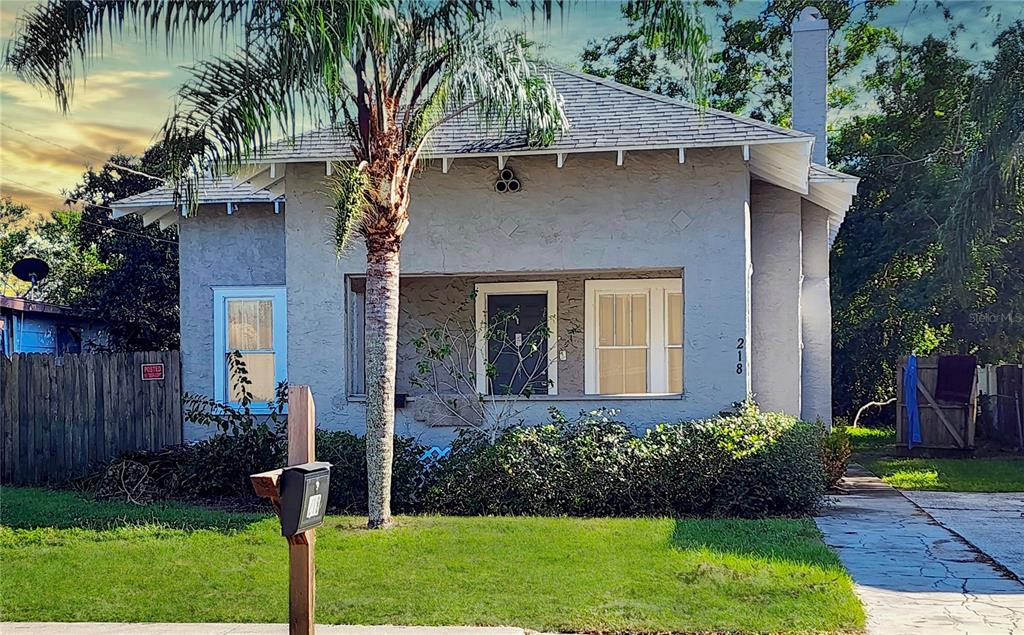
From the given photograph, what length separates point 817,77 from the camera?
17484 millimetres

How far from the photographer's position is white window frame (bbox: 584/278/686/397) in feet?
54.8

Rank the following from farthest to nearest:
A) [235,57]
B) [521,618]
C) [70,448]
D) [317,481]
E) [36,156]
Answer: [36,156] → [70,448] → [235,57] → [521,618] → [317,481]

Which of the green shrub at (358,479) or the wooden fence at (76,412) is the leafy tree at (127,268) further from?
the green shrub at (358,479)

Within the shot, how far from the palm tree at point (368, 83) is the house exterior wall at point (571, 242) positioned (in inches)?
84.0

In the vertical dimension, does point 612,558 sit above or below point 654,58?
below

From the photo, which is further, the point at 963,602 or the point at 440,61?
the point at 440,61

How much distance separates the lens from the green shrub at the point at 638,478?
38.4 feet

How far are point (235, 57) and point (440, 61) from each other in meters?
2.06

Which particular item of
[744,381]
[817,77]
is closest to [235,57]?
[744,381]

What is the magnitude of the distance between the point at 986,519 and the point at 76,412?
1224 centimetres

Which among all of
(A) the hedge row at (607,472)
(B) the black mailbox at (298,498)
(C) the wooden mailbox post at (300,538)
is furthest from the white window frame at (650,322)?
(B) the black mailbox at (298,498)

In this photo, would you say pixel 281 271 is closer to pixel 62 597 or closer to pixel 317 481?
pixel 62 597

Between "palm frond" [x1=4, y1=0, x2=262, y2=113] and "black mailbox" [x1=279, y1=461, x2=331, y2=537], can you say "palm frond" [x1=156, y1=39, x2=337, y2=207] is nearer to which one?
"palm frond" [x1=4, y1=0, x2=262, y2=113]

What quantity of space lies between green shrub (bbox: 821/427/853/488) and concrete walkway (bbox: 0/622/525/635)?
799 centimetres
